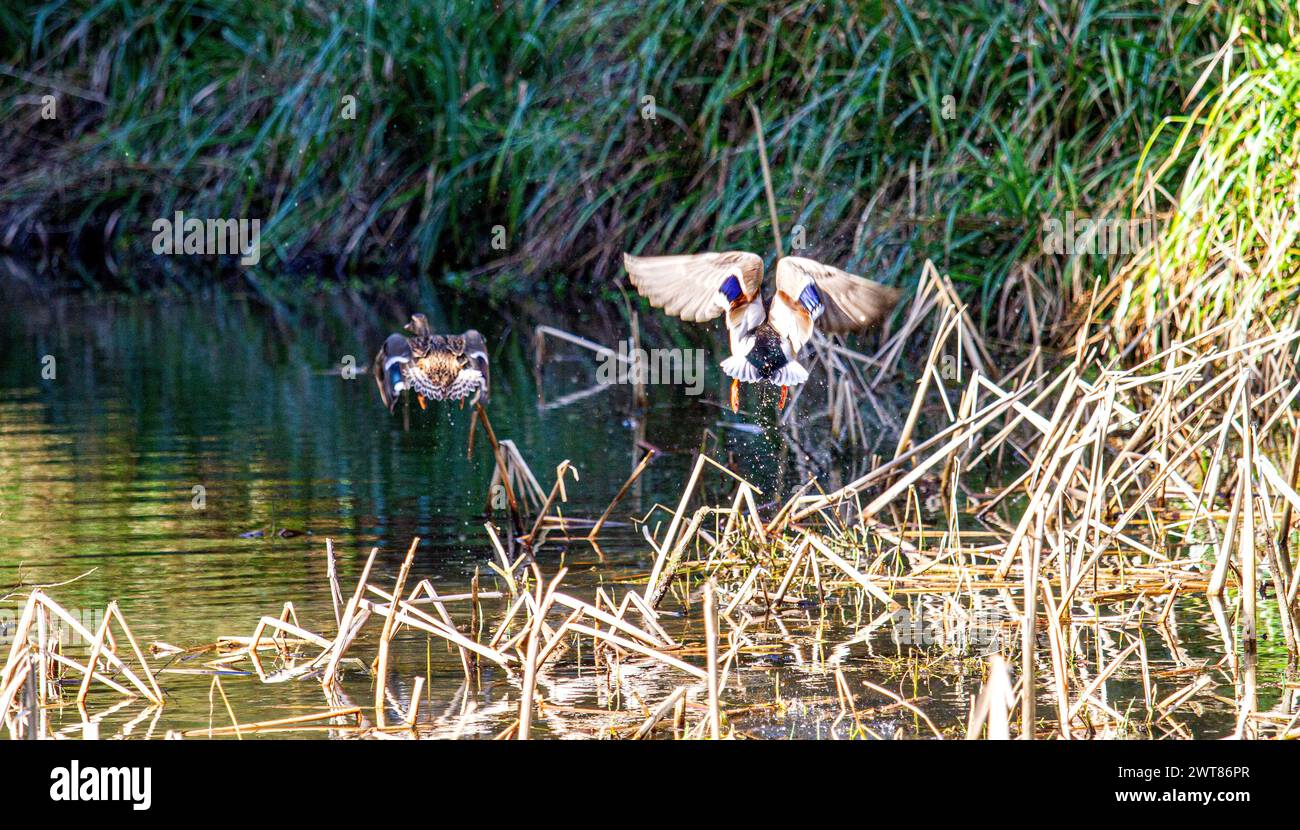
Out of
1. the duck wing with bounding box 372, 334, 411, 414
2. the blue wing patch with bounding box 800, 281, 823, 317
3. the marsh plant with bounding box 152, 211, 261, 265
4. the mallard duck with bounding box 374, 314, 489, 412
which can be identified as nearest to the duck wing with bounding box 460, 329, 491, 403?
the mallard duck with bounding box 374, 314, 489, 412

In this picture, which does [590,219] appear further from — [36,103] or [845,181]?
[36,103]

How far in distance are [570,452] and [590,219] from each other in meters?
7.12

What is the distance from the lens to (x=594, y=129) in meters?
15.7

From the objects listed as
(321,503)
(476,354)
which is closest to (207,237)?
(321,503)

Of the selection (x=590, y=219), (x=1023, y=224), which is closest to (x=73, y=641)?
(x=1023, y=224)

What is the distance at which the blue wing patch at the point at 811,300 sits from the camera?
584 centimetres

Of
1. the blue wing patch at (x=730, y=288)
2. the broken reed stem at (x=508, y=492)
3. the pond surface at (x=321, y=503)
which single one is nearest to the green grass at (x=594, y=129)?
the pond surface at (x=321, y=503)

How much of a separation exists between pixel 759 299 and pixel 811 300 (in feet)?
1.33

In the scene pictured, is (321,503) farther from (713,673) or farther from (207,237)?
(207,237)

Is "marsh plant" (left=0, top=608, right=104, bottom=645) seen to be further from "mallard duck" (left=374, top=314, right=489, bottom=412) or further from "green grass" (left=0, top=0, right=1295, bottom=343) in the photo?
"green grass" (left=0, top=0, right=1295, bottom=343)

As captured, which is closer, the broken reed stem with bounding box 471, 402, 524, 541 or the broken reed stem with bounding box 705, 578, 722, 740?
the broken reed stem with bounding box 705, 578, 722, 740

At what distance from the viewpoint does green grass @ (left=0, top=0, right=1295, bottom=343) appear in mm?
11906

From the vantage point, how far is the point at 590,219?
52.7 feet

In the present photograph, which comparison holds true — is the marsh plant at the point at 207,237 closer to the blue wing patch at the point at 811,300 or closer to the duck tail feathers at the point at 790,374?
the duck tail feathers at the point at 790,374
